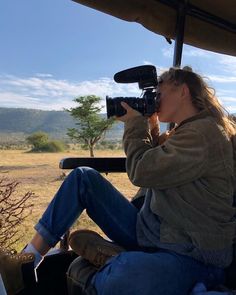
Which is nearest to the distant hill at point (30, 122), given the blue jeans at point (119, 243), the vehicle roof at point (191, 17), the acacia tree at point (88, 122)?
the acacia tree at point (88, 122)

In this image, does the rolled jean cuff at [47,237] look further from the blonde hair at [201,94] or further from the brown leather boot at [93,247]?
the blonde hair at [201,94]

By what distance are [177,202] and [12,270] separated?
67 centimetres

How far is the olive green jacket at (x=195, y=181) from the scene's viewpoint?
171 centimetres

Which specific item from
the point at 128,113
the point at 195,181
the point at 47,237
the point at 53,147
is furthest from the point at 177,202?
the point at 53,147

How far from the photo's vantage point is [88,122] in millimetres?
23734

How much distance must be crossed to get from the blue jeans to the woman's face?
405 mm

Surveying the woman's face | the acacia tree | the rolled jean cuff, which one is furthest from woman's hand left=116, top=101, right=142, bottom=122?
the acacia tree

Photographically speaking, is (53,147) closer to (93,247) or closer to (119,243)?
(119,243)

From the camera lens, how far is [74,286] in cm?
189

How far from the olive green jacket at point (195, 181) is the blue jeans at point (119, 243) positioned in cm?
11

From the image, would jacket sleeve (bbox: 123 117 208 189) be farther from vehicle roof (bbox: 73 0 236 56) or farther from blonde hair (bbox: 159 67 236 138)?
vehicle roof (bbox: 73 0 236 56)

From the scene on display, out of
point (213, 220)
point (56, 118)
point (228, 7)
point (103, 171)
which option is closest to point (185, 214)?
point (213, 220)

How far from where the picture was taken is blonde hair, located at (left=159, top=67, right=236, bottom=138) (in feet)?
6.10

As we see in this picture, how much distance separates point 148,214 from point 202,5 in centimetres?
118
